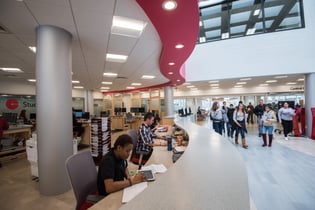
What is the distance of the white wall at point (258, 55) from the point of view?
6695 mm

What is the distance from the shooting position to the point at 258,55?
7230mm

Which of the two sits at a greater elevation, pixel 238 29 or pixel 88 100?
pixel 238 29

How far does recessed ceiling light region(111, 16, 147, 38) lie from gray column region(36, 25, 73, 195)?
931mm

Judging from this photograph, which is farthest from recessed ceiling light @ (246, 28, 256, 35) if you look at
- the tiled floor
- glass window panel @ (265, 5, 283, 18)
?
the tiled floor

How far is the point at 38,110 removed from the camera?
8.16 ft

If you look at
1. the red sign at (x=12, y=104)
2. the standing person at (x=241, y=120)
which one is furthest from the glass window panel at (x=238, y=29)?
the red sign at (x=12, y=104)

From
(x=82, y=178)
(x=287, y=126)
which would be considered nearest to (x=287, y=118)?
(x=287, y=126)

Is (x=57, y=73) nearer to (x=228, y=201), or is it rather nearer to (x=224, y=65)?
(x=228, y=201)

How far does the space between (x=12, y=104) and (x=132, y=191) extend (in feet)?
34.5

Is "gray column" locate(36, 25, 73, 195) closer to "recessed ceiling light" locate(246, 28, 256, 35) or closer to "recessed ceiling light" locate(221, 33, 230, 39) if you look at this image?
Result: "recessed ceiling light" locate(221, 33, 230, 39)

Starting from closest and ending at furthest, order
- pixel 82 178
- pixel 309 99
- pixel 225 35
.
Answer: pixel 82 178 → pixel 309 99 → pixel 225 35

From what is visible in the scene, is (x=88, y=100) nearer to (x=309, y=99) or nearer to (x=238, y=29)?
(x=238, y=29)

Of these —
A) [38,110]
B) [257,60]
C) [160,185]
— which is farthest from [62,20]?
[257,60]

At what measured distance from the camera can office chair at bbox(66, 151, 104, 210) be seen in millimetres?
1359
